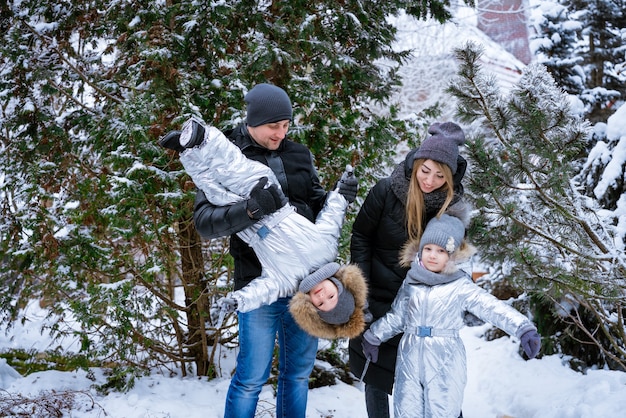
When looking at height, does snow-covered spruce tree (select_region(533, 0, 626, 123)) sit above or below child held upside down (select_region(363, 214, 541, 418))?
above

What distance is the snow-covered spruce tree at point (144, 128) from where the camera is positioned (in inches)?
142

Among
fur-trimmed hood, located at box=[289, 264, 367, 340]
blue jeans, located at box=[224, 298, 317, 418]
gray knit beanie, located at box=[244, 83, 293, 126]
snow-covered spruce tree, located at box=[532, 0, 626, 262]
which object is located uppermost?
snow-covered spruce tree, located at box=[532, 0, 626, 262]

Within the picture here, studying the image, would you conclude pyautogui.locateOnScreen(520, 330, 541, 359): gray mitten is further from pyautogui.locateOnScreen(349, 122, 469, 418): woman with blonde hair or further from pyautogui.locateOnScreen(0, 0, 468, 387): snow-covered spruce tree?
pyautogui.locateOnScreen(0, 0, 468, 387): snow-covered spruce tree

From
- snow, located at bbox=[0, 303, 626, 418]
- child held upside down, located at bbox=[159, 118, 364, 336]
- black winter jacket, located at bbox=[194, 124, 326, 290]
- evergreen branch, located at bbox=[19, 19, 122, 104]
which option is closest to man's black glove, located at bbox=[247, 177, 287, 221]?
child held upside down, located at bbox=[159, 118, 364, 336]

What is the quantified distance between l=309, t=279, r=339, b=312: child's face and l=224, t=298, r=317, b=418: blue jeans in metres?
0.23

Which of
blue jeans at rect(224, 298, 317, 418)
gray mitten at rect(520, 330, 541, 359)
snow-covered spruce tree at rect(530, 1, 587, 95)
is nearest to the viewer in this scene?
gray mitten at rect(520, 330, 541, 359)

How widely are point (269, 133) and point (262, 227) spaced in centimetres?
47

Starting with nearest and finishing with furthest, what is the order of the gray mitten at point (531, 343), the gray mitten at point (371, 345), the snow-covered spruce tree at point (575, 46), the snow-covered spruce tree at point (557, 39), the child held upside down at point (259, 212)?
the gray mitten at point (531, 343) < the child held upside down at point (259, 212) < the gray mitten at point (371, 345) < the snow-covered spruce tree at point (575, 46) < the snow-covered spruce tree at point (557, 39)

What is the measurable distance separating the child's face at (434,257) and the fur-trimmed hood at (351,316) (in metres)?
0.34

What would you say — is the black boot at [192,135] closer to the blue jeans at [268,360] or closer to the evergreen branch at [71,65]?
the blue jeans at [268,360]

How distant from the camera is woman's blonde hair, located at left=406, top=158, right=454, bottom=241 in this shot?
8.59 ft

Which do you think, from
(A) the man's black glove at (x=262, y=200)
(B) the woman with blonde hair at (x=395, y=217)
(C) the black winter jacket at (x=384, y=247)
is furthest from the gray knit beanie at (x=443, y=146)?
(A) the man's black glove at (x=262, y=200)

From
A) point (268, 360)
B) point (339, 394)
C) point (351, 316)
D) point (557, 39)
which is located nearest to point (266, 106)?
point (351, 316)

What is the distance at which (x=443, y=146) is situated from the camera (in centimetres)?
254
